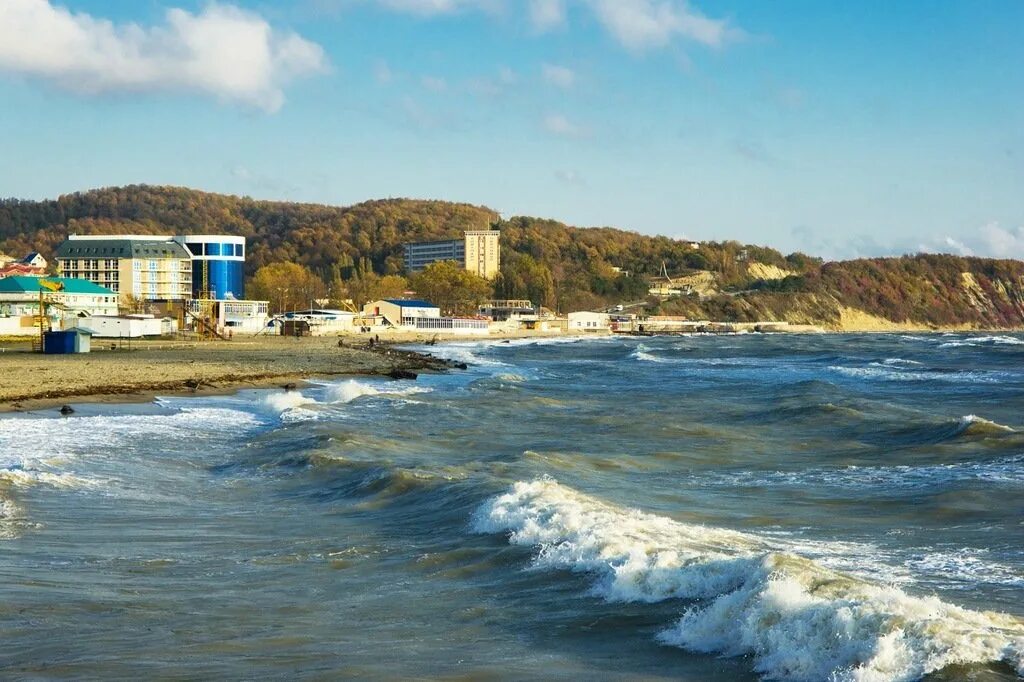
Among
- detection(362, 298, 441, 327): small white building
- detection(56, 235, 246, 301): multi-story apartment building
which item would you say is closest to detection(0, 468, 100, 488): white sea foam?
detection(362, 298, 441, 327): small white building

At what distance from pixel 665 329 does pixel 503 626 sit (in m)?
132

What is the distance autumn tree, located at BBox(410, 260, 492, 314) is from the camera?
433ft

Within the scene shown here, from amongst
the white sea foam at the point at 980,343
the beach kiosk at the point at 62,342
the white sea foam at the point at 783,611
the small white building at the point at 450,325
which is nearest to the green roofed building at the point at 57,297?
the beach kiosk at the point at 62,342

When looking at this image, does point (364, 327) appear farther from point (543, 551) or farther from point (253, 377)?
point (543, 551)

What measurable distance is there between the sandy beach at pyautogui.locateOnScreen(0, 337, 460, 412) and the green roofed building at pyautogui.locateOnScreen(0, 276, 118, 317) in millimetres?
9874

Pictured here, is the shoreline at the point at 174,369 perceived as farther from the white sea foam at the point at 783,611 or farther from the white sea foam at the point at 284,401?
the white sea foam at the point at 783,611

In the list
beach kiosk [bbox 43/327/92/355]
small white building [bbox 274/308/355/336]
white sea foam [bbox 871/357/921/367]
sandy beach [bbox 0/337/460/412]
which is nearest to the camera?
sandy beach [bbox 0/337/460/412]

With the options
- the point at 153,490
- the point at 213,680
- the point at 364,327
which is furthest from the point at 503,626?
the point at 364,327

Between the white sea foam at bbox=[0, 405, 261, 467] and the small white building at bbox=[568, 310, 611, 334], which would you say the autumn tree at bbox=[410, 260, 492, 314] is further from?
the white sea foam at bbox=[0, 405, 261, 467]

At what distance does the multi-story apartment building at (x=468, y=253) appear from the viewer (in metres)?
181

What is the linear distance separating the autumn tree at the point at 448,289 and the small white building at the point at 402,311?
2377 cm

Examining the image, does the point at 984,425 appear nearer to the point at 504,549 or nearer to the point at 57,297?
the point at 504,549

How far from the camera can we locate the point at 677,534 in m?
11.6

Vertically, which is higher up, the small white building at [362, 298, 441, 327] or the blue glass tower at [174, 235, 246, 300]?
the blue glass tower at [174, 235, 246, 300]
